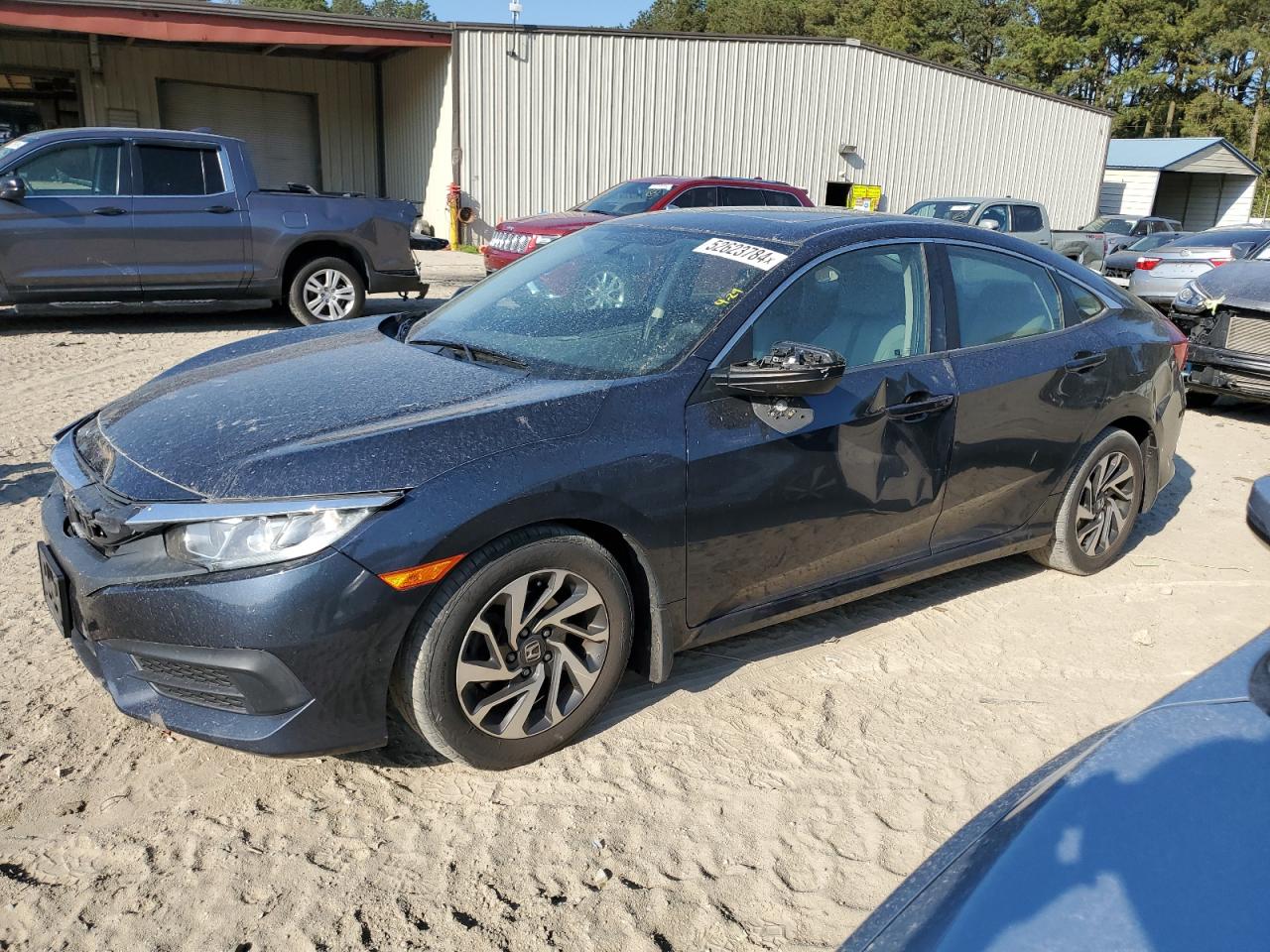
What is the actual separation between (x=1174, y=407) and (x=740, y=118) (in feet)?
63.3

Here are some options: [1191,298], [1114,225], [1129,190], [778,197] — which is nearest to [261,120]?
[778,197]

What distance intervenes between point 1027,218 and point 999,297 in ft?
45.4

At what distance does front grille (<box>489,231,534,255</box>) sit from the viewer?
11.9 metres

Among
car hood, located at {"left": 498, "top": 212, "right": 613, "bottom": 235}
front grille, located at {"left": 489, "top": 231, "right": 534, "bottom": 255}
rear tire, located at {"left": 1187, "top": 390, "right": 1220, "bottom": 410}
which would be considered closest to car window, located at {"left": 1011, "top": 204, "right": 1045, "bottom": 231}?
car hood, located at {"left": 498, "top": 212, "right": 613, "bottom": 235}

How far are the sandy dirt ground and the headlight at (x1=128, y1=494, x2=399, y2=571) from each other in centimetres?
77

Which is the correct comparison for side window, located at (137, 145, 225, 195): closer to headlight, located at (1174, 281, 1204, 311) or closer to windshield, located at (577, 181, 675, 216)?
windshield, located at (577, 181, 675, 216)

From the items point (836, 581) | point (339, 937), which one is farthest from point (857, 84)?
point (339, 937)

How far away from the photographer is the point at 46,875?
8.36ft

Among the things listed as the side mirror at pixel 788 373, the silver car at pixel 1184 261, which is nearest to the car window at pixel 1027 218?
the silver car at pixel 1184 261

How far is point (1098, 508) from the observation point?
4754 mm

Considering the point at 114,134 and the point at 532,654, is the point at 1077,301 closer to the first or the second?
the point at 532,654

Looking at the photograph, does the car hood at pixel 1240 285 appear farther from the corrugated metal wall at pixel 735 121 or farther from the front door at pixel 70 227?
the corrugated metal wall at pixel 735 121

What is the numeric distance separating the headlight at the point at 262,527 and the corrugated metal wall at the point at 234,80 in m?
21.8

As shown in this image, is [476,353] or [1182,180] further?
[1182,180]
